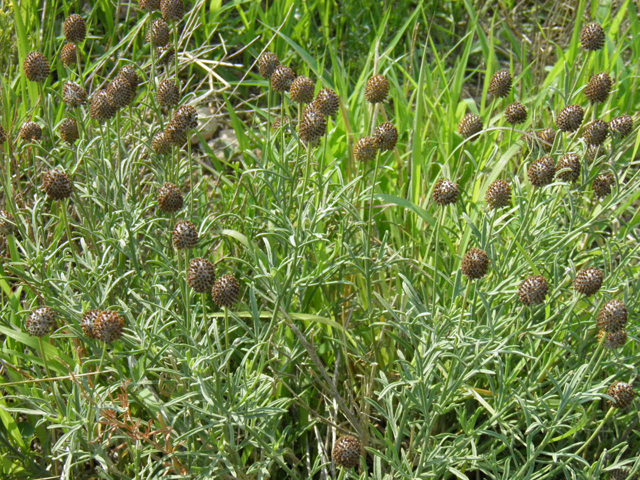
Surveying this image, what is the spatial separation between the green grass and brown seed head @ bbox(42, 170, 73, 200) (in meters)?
0.11

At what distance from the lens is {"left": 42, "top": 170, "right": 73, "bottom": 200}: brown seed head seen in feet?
7.29

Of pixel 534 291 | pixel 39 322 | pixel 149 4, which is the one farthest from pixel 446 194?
pixel 149 4

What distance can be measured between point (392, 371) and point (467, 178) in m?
1.29

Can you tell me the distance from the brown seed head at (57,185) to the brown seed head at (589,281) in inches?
58.3

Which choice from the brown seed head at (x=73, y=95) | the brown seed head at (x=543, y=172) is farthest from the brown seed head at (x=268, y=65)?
the brown seed head at (x=543, y=172)

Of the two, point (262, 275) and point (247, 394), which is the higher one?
point (262, 275)

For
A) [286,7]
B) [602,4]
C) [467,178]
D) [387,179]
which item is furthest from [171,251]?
[602,4]

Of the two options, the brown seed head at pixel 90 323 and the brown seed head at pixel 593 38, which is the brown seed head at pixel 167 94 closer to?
the brown seed head at pixel 90 323

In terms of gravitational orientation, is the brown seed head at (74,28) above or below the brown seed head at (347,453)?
above

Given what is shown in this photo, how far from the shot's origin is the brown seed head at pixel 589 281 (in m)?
2.08

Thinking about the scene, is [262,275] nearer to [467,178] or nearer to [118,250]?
[118,250]

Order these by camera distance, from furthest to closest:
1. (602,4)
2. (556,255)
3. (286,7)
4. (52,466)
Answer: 1. (602,4)
2. (286,7)
3. (52,466)
4. (556,255)

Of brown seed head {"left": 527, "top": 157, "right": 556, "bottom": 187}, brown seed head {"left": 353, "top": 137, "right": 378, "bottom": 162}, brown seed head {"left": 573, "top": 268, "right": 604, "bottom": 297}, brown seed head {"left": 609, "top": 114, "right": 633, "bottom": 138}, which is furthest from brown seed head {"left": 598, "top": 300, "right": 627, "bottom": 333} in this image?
brown seed head {"left": 353, "top": 137, "right": 378, "bottom": 162}

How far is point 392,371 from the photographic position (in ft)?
8.79
